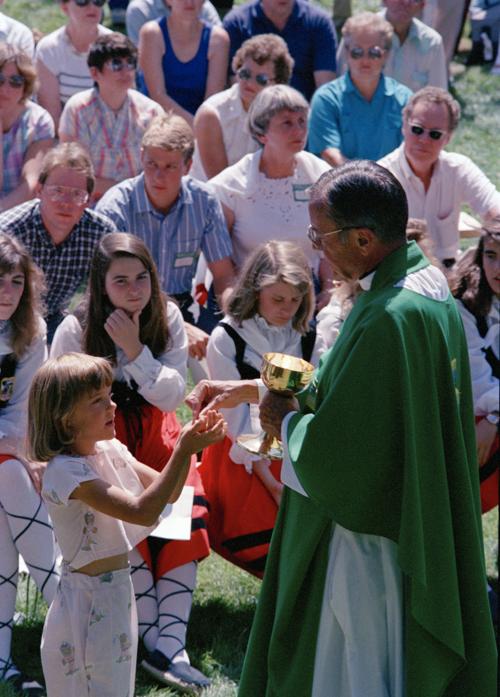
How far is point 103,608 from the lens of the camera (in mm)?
3973

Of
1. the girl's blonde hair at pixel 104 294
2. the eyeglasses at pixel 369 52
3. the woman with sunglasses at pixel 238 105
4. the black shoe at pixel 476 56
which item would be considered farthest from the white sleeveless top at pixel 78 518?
the black shoe at pixel 476 56

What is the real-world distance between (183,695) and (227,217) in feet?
10.2

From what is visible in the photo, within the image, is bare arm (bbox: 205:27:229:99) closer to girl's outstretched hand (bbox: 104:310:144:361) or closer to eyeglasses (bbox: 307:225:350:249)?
girl's outstretched hand (bbox: 104:310:144:361)

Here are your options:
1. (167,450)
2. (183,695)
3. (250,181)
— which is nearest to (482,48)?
(250,181)

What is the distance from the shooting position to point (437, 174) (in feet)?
24.2

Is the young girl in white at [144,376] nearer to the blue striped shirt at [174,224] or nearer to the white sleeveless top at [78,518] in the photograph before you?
the white sleeveless top at [78,518]

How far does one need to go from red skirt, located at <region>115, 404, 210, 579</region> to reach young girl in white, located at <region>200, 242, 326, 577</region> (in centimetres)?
15

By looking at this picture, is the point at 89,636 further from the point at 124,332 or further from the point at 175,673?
the point at 124,332

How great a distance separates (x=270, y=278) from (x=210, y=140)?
262 cm

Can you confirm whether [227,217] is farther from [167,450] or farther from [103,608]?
[103,608]

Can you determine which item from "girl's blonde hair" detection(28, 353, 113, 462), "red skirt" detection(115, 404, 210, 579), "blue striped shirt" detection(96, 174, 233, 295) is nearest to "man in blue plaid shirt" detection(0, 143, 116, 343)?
"blue striped shirt" detection(96, 174, 233, 295)

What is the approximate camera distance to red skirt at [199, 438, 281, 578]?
5.45 metres

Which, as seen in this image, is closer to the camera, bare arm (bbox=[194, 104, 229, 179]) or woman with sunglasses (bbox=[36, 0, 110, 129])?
bare arm (bbox=[194, 104, 229, 179])

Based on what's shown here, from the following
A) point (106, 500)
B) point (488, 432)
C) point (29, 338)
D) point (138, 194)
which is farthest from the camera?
point (138, 194)
